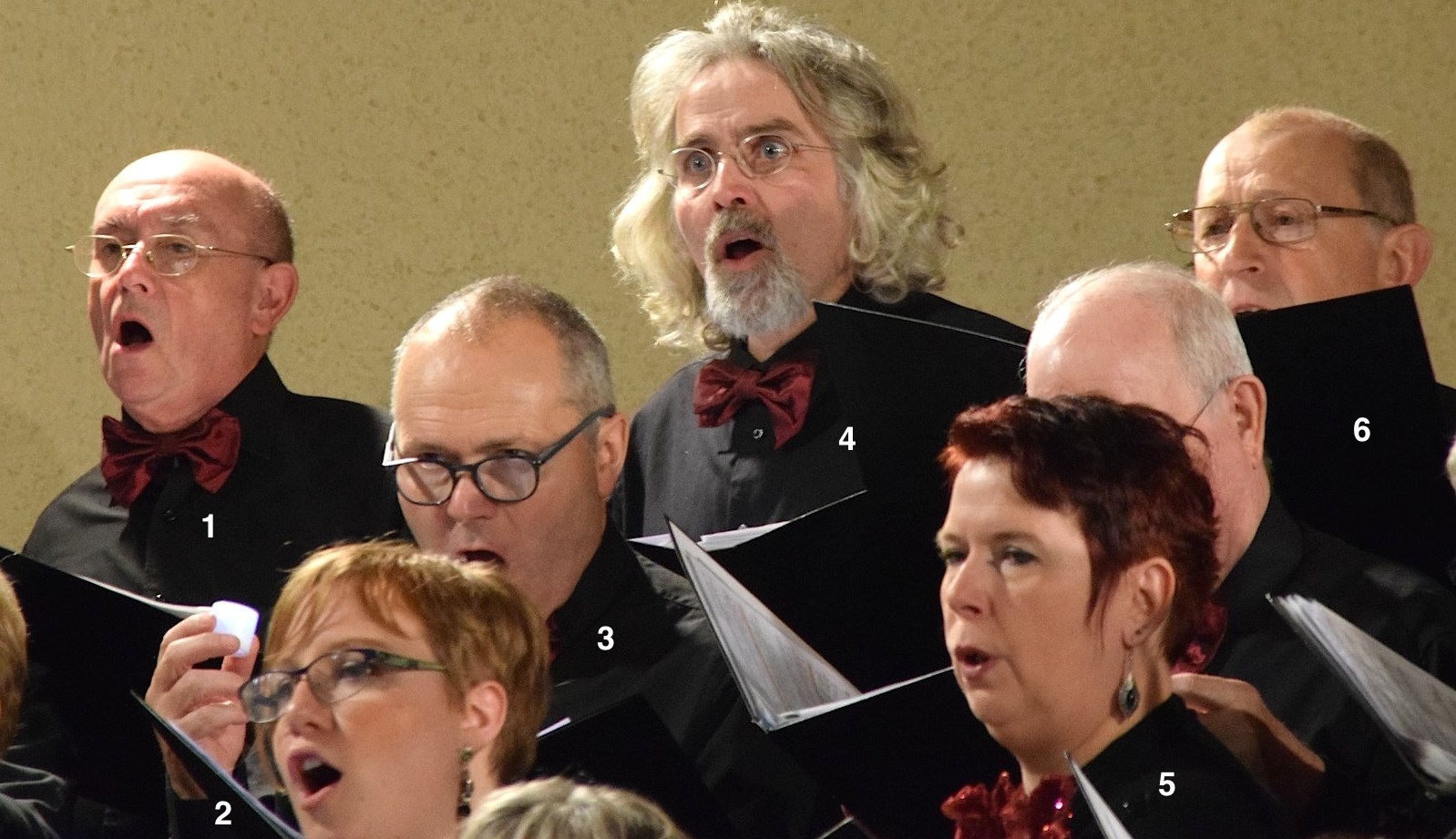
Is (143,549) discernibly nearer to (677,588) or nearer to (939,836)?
(677,588)

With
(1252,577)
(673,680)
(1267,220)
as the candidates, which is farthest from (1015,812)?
(1267,220)

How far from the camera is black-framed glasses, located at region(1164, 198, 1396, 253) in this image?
2771mm

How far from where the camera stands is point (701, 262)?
293cm

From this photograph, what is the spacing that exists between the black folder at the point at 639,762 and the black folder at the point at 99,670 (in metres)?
0.51

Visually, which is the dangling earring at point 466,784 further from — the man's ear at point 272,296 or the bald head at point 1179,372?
the man's ear at point 272,296

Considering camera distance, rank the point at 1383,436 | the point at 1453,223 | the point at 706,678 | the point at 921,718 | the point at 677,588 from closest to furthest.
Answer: the point at 921,718 < the point at 1383,436 < the point at 706,678 < the point at 677,588 < the point at 1453,223

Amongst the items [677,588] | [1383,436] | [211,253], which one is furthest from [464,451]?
[1383,436]

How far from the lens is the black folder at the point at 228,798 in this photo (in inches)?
71.5

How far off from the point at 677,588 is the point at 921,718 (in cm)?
76

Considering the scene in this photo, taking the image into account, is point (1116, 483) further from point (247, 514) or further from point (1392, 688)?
point (247, 514)

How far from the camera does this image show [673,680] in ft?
7.79

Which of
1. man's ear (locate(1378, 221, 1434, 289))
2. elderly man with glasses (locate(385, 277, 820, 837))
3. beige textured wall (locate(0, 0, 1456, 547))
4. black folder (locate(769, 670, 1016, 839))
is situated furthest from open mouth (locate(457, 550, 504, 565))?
beige textured wall (locate(0, 0, 1456, 547))

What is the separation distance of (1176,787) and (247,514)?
1619 mm

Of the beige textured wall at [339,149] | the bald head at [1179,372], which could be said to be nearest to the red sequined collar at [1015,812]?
the bald head at [1179,372]
